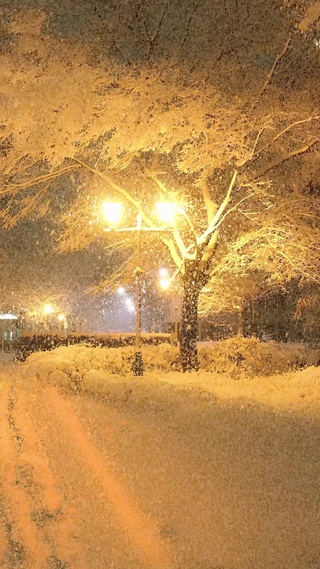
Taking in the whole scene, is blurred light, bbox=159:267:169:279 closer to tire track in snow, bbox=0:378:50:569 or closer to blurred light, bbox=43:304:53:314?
tire track in snow, bbox=0:378:50:569

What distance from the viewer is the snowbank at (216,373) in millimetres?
14977

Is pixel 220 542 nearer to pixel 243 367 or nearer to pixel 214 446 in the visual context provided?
pixel 214 446

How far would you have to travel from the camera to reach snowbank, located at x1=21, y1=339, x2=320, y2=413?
14977 mm

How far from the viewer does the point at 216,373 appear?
20.8 metres

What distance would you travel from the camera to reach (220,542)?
575 cm

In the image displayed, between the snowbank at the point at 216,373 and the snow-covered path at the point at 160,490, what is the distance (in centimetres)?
283

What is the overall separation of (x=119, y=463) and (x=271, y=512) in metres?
2.33

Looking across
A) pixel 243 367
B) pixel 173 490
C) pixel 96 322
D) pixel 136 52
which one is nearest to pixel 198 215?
pixel 243 367

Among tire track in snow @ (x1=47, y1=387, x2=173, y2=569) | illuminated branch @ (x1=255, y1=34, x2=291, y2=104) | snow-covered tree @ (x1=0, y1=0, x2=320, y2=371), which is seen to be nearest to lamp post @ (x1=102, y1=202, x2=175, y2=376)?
snow-covered tree @ (x1=0, y1=0, x2=320, y2=371)

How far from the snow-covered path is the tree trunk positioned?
8.74 m

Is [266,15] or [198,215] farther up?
[266,15]

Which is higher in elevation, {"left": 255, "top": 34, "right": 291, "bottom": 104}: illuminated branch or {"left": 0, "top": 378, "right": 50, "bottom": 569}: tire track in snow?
{"left": 255, "top": 34, "right": 291, "bottom": 104}: illuminated branch

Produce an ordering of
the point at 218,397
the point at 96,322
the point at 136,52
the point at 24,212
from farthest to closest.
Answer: the point at 96,322, the point at 24,212, the point at 136,52, the point at 218,397

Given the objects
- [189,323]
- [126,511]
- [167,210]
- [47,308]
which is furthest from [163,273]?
[47,308]
